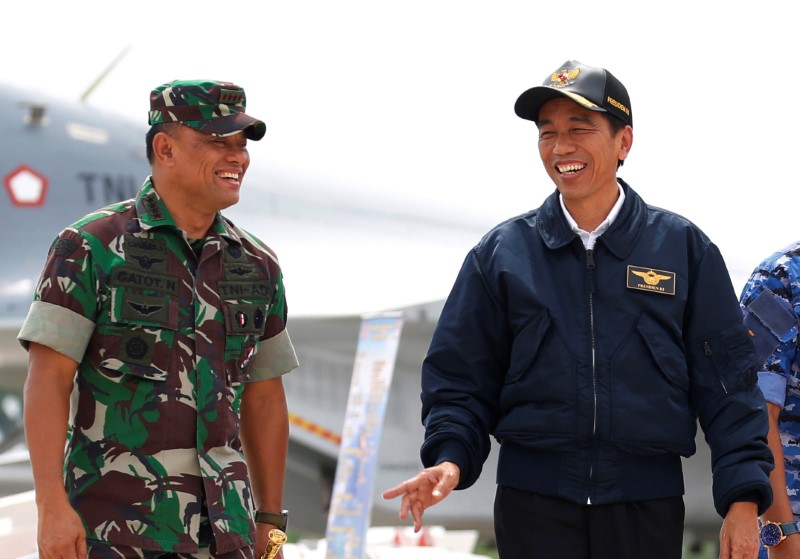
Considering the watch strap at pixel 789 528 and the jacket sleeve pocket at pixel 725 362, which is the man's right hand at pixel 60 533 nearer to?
the jacket sleeve pocket at pixel 725 362

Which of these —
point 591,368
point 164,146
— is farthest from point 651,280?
point 164,146

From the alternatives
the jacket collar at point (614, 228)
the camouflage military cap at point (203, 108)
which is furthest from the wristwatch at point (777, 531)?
the camouflage military cap at point (203, 108)

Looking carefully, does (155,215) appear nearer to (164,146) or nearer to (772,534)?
(164,146)

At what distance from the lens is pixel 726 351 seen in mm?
2447

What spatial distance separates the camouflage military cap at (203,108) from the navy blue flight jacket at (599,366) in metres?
0.64

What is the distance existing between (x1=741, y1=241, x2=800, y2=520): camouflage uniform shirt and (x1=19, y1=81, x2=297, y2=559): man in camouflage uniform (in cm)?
129

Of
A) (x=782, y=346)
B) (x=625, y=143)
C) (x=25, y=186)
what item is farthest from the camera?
(x=25, y=186)

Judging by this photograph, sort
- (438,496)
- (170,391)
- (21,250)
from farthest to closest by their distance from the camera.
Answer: (21,250), (170,391), (438,496)

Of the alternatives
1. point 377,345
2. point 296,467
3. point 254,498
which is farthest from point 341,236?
point 254,498

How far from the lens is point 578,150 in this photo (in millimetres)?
2498

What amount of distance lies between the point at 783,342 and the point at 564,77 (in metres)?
0.94

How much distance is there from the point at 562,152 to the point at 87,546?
4.43 feet

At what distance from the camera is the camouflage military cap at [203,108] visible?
2523 millimetres

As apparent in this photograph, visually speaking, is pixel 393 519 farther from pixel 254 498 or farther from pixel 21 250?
pixel 254 498
